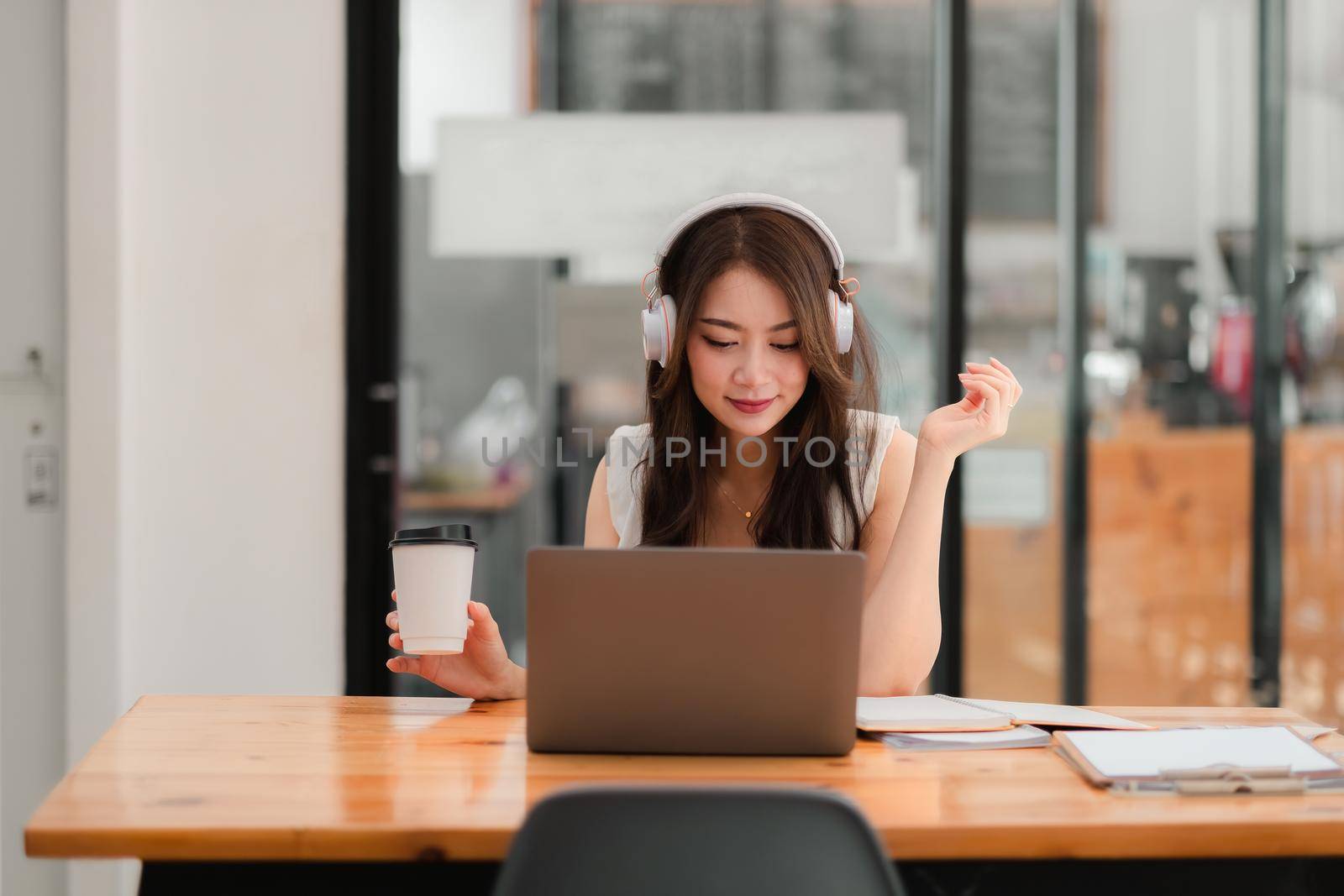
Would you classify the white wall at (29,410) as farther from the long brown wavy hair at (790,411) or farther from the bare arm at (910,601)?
the bare arm at (910,601)

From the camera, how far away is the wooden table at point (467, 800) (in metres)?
0.90

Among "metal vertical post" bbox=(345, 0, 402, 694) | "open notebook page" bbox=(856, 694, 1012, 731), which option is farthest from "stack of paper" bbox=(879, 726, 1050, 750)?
"metal vertical post" bbox=(345, 0, 402, 694)

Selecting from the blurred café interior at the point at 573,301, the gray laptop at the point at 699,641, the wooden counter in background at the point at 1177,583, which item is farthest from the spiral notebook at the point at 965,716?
the wooden counter in background at the point at 1177,583

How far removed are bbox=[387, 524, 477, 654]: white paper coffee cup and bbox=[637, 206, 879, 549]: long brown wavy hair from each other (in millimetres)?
491

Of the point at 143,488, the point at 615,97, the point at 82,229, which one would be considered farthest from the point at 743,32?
the point at 143,488

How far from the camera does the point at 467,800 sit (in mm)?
972

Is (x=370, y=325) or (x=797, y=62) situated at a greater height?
(x=797, y=62)

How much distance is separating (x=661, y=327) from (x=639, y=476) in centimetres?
31

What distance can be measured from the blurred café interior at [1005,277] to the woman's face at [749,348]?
1303mm

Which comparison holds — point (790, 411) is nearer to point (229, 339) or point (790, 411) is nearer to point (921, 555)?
point (921, 555)

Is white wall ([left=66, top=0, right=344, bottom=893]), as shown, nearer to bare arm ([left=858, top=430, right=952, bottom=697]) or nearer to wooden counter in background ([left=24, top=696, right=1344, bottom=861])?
wooden counter in background ([left=24, top=696, right=1344, bottom=861])

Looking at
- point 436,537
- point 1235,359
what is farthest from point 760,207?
point 1235,359

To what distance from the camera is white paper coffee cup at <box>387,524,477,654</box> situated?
3.85 ft

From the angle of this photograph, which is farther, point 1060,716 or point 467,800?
point 1060,716
